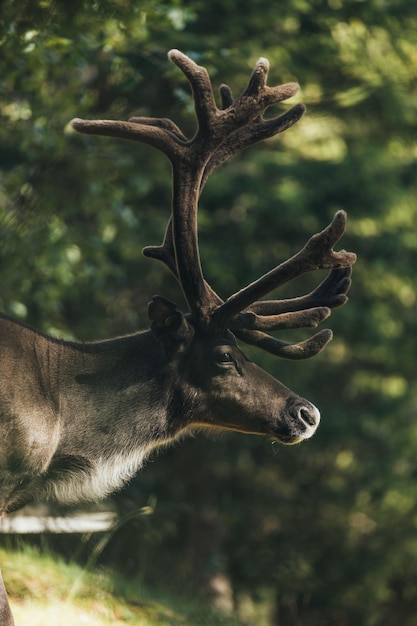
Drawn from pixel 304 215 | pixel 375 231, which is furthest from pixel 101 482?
pixel 375 231

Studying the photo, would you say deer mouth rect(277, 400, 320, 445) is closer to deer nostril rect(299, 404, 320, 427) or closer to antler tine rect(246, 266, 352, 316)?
deer nostril rect(299, 404, 320, 427)

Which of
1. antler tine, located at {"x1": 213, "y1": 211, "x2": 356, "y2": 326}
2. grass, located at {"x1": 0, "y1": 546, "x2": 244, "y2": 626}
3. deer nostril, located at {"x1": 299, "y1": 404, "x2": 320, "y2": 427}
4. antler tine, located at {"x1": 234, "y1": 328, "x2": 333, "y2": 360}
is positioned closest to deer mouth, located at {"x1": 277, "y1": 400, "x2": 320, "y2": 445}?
deer nostril, located at {"x1": 299, "y1": 404, "x2": 320, "y2": 427}

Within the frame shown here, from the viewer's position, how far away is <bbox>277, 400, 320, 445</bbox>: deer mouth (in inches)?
199

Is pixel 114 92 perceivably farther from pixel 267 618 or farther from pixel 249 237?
pixel 267 618

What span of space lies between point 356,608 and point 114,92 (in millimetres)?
7568

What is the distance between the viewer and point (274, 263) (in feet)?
38.8

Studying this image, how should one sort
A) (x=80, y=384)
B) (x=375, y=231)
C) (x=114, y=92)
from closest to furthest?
(x=80, y=384), (x=114, y=92), (x=375, y=231)

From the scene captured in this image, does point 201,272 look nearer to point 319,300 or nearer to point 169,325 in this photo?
point 169,325

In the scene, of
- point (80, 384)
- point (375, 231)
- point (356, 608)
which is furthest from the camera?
point (356, 608)

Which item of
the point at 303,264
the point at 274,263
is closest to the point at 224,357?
the point at 303,264

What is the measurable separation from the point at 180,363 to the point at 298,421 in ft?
2.13

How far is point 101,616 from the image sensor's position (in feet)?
19.1

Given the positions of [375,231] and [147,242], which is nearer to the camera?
[147,242]

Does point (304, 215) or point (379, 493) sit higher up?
point (304, 215)
